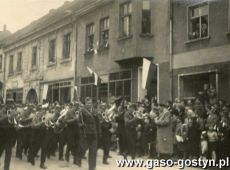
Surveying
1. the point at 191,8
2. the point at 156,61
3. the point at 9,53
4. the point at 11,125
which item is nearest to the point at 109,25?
the point at 156,61

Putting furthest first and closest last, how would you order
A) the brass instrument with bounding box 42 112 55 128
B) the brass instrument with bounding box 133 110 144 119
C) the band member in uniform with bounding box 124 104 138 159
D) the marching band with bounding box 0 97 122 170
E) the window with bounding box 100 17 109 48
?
the window with bounding box 100 17 109 48 < the brass instrument with bounding box 133 110 144 119 < the band member in uniform with bounding box 124 104 138 159 < the brass instrument with bounding box 42 112 55 128 < the marching band with bounding box 0 97 122 170

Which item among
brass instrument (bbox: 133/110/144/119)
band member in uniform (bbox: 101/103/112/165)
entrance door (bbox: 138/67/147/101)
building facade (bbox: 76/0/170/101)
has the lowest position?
band member in uniform (bbox: 101/103/112/165)

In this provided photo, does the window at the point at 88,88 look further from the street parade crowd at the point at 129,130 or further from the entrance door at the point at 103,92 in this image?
the street parade crowd at the point at 129,130

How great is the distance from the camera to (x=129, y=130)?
11219 mm

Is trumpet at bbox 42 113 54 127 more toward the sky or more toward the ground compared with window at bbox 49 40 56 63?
more toward the ground

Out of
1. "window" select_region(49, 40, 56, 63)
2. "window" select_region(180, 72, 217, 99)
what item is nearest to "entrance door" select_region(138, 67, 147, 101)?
"window" select_region(180, 72, 217, 99)

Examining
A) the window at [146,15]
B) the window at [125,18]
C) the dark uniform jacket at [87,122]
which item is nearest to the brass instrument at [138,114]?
the dark uniform jacket at [87,122]

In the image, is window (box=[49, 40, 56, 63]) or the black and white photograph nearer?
the black and white photograph

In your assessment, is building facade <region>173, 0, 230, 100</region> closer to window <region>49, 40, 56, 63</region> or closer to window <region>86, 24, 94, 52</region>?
window <region>86, 24, 94, 52</region>

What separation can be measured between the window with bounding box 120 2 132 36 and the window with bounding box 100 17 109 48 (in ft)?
5.02

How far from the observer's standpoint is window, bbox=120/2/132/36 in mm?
16469

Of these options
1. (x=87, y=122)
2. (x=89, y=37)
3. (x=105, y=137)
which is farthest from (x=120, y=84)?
(x=87, y=122)

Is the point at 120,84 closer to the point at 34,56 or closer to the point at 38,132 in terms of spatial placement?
the point at 38,132

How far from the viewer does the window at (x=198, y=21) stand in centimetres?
1330
